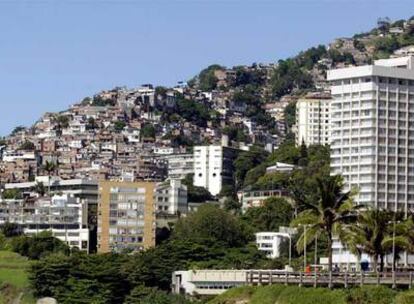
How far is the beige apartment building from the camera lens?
140 meters

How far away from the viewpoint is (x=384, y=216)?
57.1 metres

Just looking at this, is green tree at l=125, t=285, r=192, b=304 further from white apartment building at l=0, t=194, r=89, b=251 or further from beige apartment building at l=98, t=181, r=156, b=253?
white apartment building at l=0, t=194, r=89, b=251

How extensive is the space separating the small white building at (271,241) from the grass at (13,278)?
2240 centimetres

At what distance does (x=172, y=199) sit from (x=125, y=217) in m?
22.0

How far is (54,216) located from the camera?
15488 centimetres

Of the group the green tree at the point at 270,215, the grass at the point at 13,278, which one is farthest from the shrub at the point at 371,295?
the green tree at the point at 270,215

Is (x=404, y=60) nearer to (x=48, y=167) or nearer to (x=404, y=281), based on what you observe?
(x=48, y=167)

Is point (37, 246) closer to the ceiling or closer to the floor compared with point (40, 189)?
closer to the floor

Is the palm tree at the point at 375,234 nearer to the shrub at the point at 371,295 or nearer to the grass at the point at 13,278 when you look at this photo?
the shrub at the point at 371,295

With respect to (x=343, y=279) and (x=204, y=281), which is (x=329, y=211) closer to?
→ (x=343, y=279)

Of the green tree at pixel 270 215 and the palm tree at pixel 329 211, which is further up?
the palm tree at pixel 329 211

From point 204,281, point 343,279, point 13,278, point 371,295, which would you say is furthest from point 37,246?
point 371,295

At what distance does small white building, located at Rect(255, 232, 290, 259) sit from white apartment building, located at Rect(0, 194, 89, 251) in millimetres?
22934

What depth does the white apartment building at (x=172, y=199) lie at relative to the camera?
6339 inches
